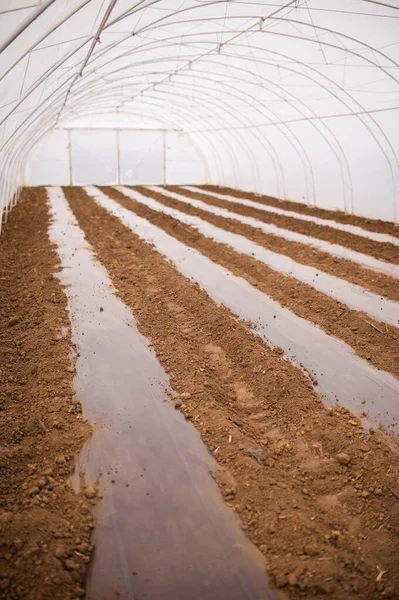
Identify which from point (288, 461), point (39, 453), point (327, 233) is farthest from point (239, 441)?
point (327, 233)

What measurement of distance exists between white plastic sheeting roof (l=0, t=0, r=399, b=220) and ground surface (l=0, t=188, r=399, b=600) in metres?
4.05

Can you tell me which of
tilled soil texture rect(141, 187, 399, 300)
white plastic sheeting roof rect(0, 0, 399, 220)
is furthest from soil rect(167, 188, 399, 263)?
white plastic sheeting roof rect(0, 0, 399, 220)

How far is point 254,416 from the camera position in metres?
5.18

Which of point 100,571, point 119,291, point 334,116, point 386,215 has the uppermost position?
point 334,116

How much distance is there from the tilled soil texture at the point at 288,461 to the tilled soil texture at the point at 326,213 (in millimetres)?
9618

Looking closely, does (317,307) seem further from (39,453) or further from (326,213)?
(326,213)

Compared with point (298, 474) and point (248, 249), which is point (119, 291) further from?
point (298, 474)

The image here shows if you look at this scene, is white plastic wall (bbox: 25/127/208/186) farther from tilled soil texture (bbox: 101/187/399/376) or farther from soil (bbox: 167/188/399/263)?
tilled soil texture (bbox: 101/187/399/376)

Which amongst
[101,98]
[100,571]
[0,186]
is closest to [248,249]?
[0,186]

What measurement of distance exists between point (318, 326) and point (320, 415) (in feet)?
8.53

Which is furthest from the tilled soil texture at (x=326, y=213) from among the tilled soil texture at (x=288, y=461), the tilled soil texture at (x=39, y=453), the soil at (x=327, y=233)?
the tilled soil texture at (x=39, y=453)

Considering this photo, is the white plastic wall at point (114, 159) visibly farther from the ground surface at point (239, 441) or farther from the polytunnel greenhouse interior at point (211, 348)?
the ground surface at point (239, 441)

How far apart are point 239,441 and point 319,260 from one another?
7533 mm

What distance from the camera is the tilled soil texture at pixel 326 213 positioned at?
15.1 meters
